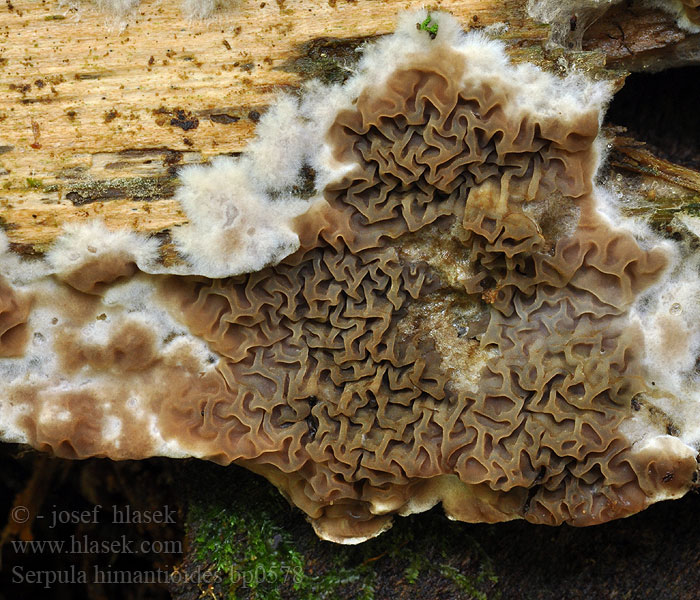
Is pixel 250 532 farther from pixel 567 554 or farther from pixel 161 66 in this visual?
pixel 161 66

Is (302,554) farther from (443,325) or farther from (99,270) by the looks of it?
(99,270)

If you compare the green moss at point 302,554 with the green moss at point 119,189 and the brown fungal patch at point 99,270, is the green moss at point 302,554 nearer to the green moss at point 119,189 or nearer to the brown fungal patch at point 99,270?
the brown fungal patch at point 99,270

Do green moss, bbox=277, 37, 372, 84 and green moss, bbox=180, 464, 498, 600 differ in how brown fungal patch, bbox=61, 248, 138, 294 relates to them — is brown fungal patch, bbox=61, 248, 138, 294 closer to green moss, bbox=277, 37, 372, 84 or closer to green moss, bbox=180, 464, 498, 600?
green moss, bbox=277, 37, 372, 84

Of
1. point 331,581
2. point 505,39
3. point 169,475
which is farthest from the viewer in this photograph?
point 169,475

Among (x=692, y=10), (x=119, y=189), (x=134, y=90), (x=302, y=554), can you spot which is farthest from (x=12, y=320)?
(x=692, y=10)

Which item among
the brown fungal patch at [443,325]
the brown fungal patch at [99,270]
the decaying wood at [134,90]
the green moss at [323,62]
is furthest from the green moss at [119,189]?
the green moss at [323,62]

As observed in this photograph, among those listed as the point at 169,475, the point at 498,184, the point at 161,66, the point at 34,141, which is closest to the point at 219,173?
the point at 161,66

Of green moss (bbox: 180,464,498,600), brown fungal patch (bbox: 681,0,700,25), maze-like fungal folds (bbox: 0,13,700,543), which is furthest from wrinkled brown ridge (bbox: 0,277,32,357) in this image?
brown fungal patch (bbox: 681,0,700,25)
